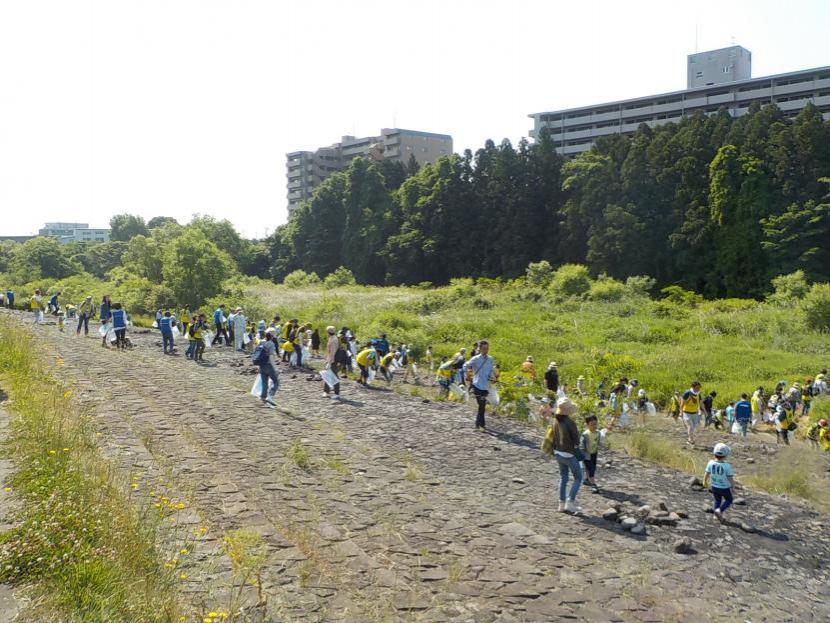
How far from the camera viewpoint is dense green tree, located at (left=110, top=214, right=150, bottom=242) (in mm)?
126562

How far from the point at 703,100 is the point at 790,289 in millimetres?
37822

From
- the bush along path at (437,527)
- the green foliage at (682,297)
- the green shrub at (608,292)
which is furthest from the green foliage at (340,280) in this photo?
Result: the bush along path at (437,527)

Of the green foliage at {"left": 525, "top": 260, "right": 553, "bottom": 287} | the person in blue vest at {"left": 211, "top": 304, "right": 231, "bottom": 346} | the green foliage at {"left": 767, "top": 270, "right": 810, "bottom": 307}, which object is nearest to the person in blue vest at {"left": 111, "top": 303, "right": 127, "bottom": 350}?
the person in blue vest at {"left": 211, "top": 304, "right": 231, "bottom": 346}

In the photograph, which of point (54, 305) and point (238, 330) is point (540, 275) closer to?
point (238, 330)

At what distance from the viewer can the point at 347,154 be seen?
349 feet

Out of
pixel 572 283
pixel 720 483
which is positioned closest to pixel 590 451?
pixel 720 483

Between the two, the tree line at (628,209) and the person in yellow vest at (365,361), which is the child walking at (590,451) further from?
the tree line at (628,209)

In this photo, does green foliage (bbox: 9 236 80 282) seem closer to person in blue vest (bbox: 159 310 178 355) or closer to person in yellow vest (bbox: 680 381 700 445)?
person in blue vest (bbox: 159 310 178 355)

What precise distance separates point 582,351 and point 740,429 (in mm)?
10711

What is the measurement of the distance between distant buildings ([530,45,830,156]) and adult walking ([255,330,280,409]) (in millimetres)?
58089

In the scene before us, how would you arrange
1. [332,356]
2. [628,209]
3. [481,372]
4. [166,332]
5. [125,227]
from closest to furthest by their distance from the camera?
[481,372] < [332,356] < [166,332] < [628,209] < [125,227]

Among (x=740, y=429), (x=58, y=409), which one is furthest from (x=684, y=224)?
(x=58, y=409)

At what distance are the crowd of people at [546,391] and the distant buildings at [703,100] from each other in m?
48.4

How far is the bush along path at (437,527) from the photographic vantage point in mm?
6379
